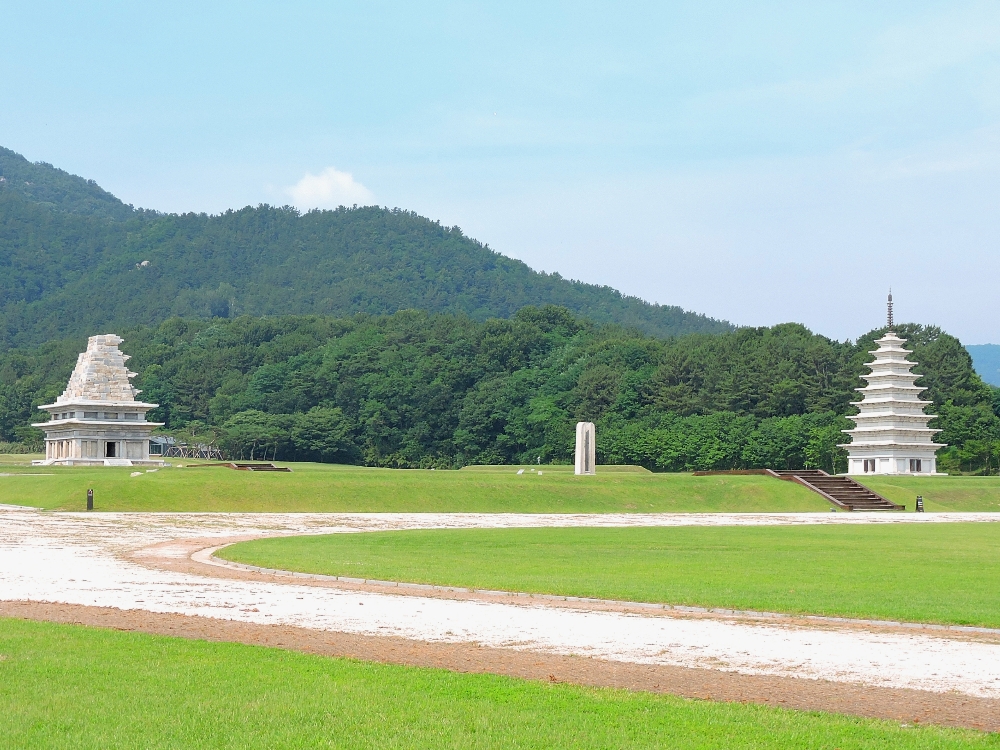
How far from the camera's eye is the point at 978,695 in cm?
1212

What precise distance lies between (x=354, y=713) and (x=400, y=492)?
49.4 meters

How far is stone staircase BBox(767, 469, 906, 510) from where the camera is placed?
2603 inches

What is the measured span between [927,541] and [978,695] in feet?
85.7

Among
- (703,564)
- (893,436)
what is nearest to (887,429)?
(893,436)

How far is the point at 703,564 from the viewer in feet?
90.4

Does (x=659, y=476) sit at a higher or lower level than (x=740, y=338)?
lower

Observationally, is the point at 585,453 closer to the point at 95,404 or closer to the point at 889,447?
the point at 889,447

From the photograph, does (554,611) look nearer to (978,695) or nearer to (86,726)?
(978,695)

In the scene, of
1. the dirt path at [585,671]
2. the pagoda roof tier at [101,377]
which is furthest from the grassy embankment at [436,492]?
the dirt path at [585,671]

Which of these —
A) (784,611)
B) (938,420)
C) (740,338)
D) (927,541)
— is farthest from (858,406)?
(784,611)

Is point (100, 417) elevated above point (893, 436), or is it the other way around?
point (100, 417)

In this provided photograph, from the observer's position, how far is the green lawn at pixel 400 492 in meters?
54.3

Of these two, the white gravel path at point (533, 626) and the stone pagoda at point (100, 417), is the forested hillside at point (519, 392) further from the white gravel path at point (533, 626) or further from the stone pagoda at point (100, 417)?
the white gravel path at point (533, 626)

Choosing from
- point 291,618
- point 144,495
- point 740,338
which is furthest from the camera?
point 740,338
